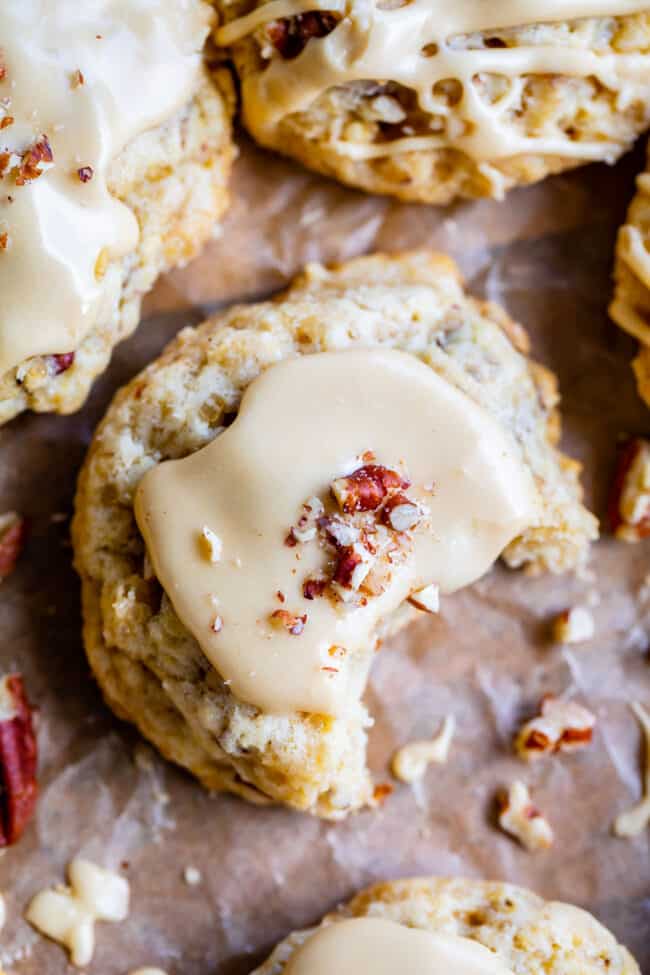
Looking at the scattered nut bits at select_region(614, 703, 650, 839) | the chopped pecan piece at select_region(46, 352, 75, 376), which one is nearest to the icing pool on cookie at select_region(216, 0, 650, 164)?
the chopped pecan piece at select_region(46, 352, 75, 376)

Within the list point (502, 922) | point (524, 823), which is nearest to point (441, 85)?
point (524, 823)

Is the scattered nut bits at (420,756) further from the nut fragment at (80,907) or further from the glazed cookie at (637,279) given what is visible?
the glazed cookie at (637,279)

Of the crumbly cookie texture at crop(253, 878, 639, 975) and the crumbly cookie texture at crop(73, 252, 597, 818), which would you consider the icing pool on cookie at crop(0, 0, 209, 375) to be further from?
the crumbly cookie texture at crop(253, 878, 639, 975)

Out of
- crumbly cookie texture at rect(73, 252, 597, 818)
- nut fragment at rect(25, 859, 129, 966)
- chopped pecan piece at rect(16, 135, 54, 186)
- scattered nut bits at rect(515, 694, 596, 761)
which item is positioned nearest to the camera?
chopped pecan piece at rect(16, 135, 54, 186)

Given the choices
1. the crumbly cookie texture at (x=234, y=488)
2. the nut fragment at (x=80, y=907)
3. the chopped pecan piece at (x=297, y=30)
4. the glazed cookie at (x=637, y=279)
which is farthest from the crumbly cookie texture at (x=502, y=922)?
the chopped pecan piece at (x=297, y=30)

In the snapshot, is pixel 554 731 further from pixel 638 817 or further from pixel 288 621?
pixel 288 621

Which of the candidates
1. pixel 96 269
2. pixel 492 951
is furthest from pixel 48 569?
pixel 492 951
